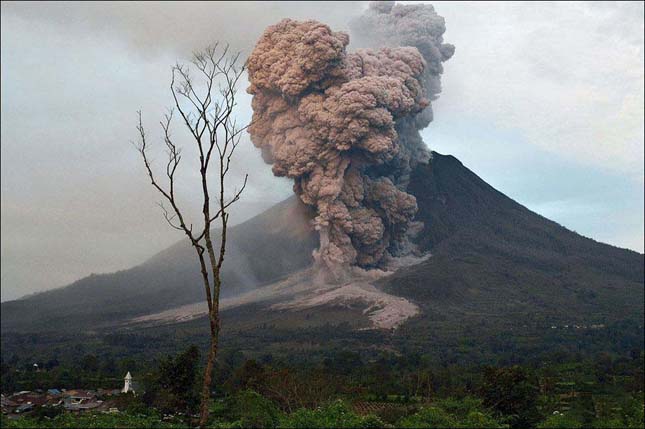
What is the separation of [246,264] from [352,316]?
2593 centimetres

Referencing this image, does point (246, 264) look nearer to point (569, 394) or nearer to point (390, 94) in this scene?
point (390, 94)

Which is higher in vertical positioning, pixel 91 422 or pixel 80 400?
pixel 91 422

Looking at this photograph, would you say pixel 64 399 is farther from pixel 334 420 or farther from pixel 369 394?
pixel 334 420

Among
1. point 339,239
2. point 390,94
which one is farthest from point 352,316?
point 390,94

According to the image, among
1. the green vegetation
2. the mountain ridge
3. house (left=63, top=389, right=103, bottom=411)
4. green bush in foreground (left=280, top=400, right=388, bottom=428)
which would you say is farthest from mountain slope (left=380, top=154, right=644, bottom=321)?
green bush in foreground (left=280, top=400, right=388, bottom=428)

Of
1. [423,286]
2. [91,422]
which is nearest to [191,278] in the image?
[423,286]

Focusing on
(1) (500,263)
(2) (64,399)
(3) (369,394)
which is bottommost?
(2) (64,399)

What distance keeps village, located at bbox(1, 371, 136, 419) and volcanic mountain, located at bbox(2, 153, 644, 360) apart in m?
22.9

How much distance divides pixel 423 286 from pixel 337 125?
20908 millimetres

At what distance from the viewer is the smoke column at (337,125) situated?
61094mm

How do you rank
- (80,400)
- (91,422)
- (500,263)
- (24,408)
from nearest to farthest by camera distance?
(91,422), (24,408), (80,400), (500,263)

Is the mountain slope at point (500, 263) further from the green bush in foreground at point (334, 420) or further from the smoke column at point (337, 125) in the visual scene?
the green bush in foreground at point (334, 420)

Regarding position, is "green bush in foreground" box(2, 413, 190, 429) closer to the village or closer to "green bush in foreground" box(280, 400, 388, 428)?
"green bush in foreground" box(280, 400, 388, 428)

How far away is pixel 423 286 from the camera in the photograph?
2896 inches
